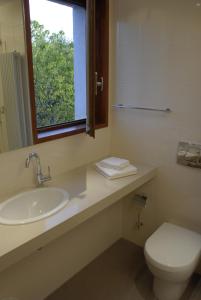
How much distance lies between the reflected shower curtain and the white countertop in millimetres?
392

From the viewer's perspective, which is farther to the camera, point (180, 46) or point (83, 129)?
point (83, 129)

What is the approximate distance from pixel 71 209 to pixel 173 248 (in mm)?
794

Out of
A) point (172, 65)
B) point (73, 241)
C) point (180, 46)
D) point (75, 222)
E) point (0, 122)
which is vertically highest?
point (180, 46)

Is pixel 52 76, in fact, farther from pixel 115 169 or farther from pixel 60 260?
pixel 60 260

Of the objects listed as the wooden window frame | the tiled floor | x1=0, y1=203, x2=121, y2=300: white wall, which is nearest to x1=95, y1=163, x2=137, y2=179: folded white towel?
the wooden window frame

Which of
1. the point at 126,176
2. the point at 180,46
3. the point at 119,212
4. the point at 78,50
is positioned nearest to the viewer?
the point at 180,46

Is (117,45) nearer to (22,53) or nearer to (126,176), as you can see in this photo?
(22,53)

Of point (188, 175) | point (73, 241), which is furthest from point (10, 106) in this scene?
point (188, 175)

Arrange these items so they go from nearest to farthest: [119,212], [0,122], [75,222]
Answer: [75,222], [0,122], [119,212]

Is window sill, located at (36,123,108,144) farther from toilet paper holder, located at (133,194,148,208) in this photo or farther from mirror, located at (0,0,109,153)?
toilet paper holder, located at (133,194,148,208)

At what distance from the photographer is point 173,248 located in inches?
72.1

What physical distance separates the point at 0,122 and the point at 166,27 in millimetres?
1316

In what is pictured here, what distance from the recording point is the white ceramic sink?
5.12 feet

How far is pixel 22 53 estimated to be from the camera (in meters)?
1.64
